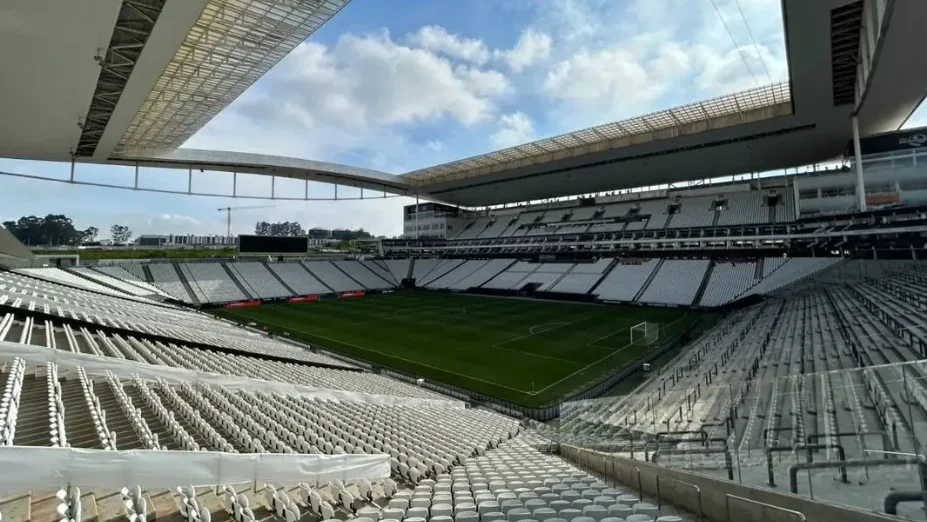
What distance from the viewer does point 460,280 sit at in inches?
2055

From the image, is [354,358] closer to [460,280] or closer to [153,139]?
[153,139]

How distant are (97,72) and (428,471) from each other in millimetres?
16225

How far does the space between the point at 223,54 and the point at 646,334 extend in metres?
24.6

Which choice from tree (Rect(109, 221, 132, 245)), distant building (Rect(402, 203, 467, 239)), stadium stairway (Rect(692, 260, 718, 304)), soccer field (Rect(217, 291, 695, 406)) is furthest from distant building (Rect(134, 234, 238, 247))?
stadium stairway (Rect(692, 260, 718, 304))

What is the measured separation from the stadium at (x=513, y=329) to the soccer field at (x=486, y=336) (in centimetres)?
28

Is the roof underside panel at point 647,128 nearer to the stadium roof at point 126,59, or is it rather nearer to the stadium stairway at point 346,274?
the stadium stairway at point 346,274

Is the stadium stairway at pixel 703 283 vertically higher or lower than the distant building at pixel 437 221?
lower

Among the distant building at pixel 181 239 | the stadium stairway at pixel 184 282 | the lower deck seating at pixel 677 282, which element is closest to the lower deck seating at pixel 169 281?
the stadium stairway at pixel 184 282

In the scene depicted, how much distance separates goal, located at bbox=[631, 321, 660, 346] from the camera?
24.7 m

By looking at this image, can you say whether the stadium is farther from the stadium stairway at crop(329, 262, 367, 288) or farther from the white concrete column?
the stadium stairway at crop(329, 262, 367, 288)

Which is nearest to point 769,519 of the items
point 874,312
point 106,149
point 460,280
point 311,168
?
point 874,312

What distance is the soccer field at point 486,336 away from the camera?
65.1 feet

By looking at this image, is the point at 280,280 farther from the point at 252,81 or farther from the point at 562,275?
the point at 252,81

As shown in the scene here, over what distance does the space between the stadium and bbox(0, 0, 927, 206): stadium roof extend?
15cm
